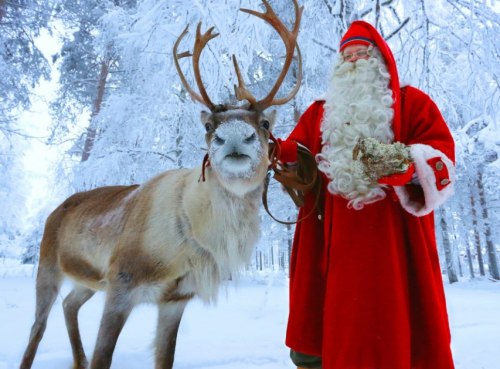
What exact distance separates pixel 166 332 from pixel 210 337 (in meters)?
1.38

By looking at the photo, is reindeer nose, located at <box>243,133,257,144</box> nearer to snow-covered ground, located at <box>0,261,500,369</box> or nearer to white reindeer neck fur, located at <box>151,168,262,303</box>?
white reindeer neck fur, located at <box>151,168,262,303</box>

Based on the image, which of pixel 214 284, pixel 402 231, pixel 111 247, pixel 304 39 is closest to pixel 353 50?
pixel 402 231

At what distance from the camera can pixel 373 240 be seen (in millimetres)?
1748

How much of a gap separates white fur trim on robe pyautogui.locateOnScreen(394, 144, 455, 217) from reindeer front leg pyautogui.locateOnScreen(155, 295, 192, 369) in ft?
5.27

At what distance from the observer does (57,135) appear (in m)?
10.1

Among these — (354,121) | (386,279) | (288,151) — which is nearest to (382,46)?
(354,121)

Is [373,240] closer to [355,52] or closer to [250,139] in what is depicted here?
[250,139]

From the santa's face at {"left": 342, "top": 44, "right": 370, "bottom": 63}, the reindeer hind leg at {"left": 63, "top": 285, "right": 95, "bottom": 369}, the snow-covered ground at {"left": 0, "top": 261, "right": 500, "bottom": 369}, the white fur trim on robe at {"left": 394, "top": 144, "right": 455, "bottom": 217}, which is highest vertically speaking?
the santa's face at {"left": 342, "top": 44, "right": 370, "bottom": 63}

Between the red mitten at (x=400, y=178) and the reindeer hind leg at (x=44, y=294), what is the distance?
2.87 m

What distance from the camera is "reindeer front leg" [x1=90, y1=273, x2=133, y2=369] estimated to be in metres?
2.27

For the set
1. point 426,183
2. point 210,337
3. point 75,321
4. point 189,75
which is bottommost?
point 210,337

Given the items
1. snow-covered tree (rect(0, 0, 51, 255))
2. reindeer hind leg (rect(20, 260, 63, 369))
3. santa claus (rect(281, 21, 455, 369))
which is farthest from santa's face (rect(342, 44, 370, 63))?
snow-covered tree (rect(0, 0, 51, 255))

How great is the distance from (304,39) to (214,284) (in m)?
4.50

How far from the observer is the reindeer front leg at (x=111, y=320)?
227 cm
